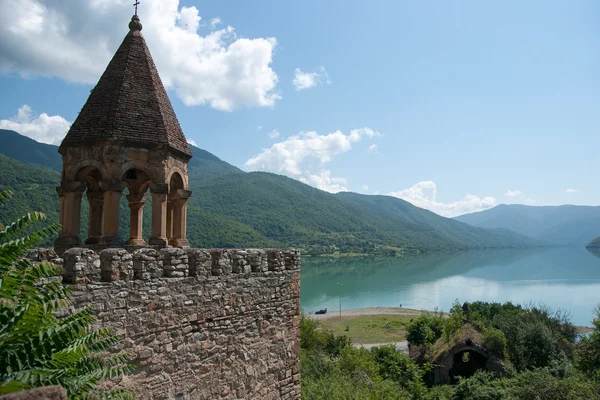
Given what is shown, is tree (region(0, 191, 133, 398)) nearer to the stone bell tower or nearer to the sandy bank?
the stone bell tower

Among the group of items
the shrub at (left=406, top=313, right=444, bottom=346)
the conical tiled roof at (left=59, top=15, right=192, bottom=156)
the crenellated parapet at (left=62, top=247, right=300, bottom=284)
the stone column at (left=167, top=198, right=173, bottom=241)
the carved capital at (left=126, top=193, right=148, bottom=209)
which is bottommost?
the shrub at (left=406, top=313, right=444, bottom=346)

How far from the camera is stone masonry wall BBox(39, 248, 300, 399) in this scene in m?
4.96

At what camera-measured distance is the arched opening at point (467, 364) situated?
25383 mm

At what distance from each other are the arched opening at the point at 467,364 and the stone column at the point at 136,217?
22.9m

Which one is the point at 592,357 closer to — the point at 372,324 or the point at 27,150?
the point at 372,324

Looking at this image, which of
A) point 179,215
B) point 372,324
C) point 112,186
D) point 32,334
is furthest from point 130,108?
point 372,324

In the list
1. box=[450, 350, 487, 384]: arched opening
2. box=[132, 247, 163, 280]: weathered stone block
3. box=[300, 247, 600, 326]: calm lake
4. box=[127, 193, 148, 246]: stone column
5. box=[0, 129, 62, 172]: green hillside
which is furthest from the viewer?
box=[0, 129, 62, 172]: green hillside

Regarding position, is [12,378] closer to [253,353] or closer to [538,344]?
[253,353]

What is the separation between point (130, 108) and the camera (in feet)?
24.7

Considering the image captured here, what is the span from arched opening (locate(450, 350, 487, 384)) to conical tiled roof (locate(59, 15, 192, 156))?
928 inches

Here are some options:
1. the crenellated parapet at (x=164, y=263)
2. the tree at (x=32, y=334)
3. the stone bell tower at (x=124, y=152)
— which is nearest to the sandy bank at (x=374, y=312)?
the stone bell tower at (x=124, y=152)

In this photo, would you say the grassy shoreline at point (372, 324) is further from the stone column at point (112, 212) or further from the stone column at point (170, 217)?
the stone column at point (112, 212)

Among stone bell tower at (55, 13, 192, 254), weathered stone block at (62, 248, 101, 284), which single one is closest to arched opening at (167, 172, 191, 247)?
stone bell tower at (55, 13, 192, 254)

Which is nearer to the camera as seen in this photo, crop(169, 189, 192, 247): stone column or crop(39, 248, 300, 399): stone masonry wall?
crop(39, 248, 300, 399): stone masonry wall
